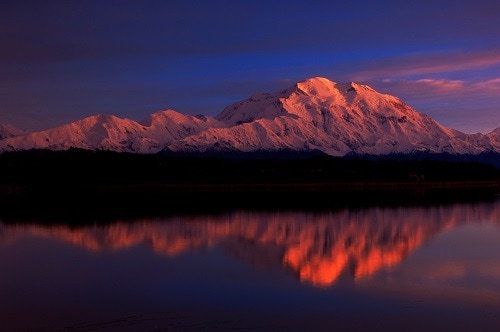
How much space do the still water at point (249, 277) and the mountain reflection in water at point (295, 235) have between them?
9 centimetres

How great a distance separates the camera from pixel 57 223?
3922 cm

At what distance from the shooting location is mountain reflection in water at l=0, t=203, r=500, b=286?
25.3 meters

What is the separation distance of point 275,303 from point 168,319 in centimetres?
294

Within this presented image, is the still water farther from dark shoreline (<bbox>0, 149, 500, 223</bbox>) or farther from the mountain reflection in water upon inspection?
dark shoreline (<bbox>0, 149, 500, 223</bbox>)

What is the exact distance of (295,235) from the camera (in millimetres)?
33594

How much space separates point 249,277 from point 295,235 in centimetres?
1174

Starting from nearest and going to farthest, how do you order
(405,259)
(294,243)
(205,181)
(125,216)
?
(405,259) < (294,243) < (125,216) < (205,181)

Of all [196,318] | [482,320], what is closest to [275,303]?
[196,318]

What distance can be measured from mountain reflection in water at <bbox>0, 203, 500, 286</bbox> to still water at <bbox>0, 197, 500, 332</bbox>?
0.09 metres

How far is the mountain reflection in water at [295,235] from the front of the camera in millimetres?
25312

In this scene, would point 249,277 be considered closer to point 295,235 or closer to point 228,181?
point 295,235

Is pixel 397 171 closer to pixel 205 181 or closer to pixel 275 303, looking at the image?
pixel 205 181

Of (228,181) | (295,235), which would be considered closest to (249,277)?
(295,235)

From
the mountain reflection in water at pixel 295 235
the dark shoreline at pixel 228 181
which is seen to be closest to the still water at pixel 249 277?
the mountain reflection in water at pixel 295 235
